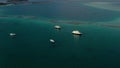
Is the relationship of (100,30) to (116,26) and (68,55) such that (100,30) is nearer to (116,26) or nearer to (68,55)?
(116,26)

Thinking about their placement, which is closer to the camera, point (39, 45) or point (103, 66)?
point (103, 66)

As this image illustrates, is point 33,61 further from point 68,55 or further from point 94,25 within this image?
point 94,25

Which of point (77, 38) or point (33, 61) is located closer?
point (33, 61)

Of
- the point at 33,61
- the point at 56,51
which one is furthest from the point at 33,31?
the point at 33,61

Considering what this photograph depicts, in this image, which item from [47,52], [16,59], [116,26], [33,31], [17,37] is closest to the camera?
[16,59]

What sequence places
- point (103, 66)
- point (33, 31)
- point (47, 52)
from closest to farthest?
point (103, 66)
point (47, 52)
point (33, 31)

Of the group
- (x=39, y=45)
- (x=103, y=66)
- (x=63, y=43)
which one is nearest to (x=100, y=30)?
(x=63, y=43)
